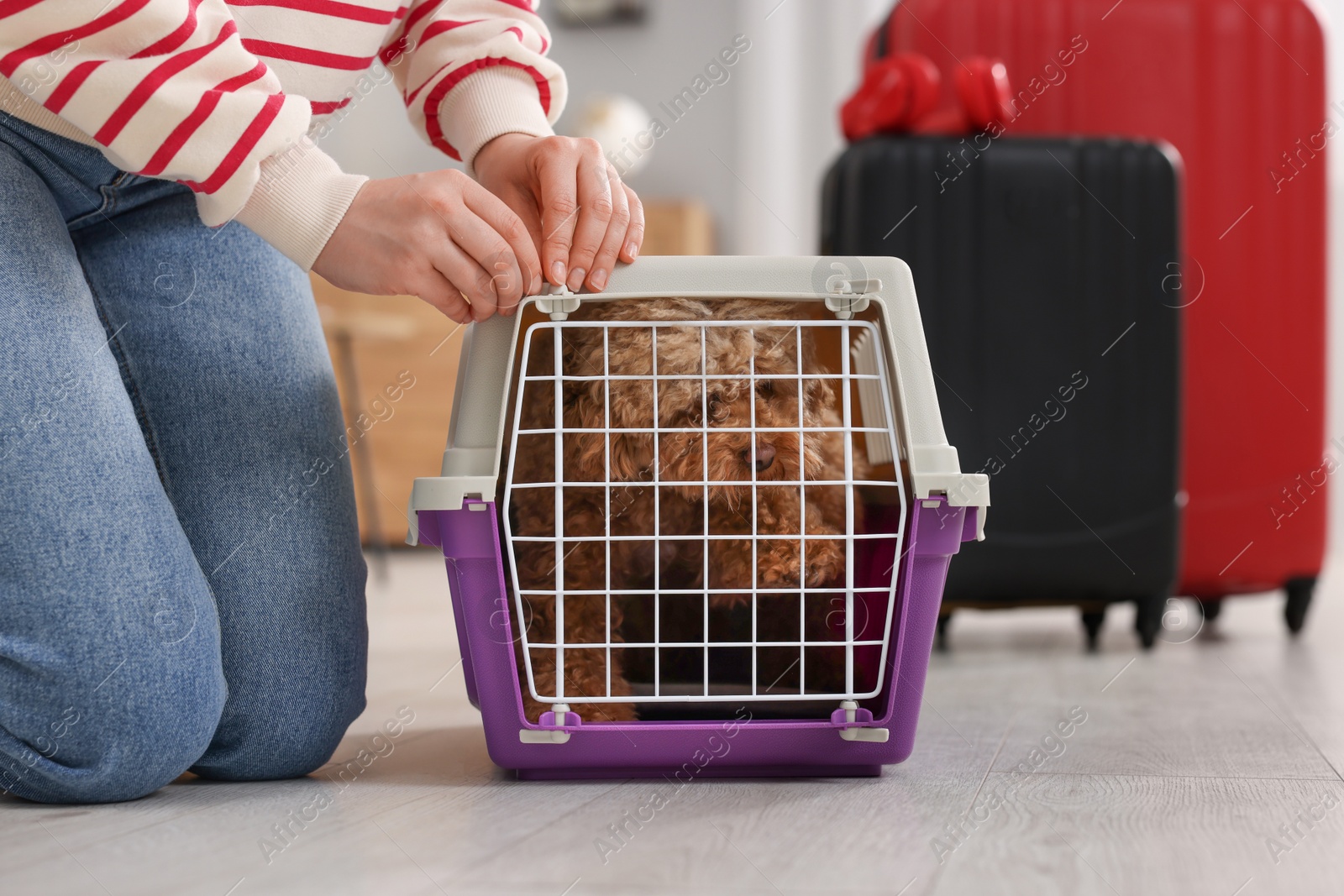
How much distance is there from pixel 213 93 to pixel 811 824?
614mm

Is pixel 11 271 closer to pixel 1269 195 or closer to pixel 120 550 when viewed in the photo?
pixel 120 550

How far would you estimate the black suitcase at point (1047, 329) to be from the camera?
1464 millimetres

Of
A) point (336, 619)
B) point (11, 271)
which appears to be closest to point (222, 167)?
point (11, 271)

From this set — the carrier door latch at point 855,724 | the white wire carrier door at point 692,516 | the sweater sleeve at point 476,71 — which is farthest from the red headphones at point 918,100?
the carrier door latch at point 855,724

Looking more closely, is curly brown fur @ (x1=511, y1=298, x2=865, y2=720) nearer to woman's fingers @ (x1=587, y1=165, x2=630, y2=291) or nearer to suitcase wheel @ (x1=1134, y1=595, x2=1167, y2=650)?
woman's fingers @ (x1=587, y1=165, x2=630, y2=291)

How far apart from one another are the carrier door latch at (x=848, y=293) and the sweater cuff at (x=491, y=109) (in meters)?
0.29

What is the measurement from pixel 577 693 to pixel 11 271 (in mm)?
500

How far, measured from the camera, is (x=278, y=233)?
30.6 inches

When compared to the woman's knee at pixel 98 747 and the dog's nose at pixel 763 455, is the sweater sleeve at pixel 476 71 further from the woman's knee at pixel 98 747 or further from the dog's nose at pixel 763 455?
the woman's knee at pixel 98 747

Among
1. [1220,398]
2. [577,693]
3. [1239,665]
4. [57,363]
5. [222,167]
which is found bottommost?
[1239,665]

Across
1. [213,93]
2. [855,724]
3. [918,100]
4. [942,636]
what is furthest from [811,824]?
[918,100]

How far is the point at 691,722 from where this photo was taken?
79cm

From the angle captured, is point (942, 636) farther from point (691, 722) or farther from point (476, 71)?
point (476, 71)

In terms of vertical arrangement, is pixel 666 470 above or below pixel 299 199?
below
